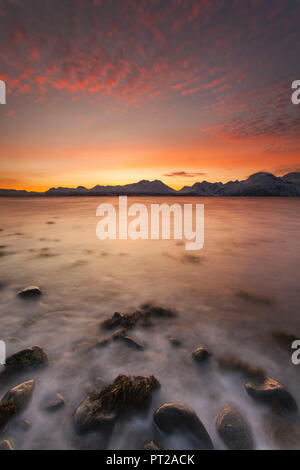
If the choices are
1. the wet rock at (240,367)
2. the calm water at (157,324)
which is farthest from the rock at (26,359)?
the wet rock at (240,367)

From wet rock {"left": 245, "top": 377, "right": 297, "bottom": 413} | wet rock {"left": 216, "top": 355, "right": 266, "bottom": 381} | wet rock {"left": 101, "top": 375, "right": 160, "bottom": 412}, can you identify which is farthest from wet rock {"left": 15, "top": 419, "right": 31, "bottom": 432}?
wet rock {"left": 245, "top": 377, "right": 297, "bottom": 413}

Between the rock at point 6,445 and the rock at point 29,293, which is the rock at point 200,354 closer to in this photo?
the rock at point 6,445

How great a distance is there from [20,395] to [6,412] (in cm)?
16

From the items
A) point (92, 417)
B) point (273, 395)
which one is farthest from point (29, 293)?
point (273, 395)

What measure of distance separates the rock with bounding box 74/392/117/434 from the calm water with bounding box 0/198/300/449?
0.08 metres

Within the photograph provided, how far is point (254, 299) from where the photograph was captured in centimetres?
→ 395

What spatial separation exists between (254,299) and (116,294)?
2.88 metres

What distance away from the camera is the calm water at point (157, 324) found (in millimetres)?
1860

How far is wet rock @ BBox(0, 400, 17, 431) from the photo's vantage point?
167cm

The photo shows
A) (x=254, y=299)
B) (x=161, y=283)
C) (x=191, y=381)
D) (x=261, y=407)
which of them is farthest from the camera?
(x=161, y=283)

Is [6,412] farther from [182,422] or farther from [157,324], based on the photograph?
[157,324]

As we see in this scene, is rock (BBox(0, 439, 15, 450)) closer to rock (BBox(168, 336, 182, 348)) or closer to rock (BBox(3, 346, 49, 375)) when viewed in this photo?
rock (BBox(3, 346, 49, 375))

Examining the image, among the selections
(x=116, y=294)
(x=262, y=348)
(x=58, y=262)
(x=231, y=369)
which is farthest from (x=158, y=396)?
(x=58, y=262)
